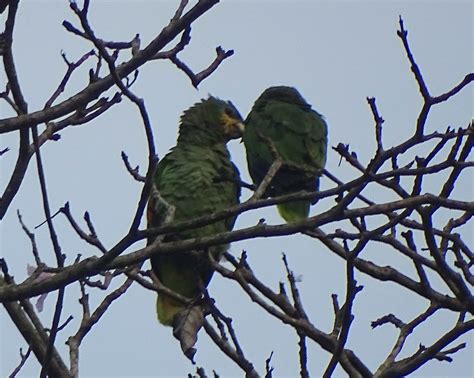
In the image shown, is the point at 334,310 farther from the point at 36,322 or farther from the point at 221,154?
the point at 221,154

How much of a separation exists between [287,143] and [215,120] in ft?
1.93

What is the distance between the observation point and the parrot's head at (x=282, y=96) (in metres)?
5.96

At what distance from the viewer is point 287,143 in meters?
5.50

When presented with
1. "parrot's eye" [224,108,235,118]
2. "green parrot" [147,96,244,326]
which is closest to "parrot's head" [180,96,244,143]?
"parrot's eye" [224,108,235,118]

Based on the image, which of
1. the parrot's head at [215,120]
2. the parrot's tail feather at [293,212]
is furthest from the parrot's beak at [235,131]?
the parrot's tail feather at [293,212]

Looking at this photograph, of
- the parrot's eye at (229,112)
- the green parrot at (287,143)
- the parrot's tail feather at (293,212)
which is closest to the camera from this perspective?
the parrot's tail feather at (293,212)

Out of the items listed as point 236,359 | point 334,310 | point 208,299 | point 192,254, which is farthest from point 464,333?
point 192,254

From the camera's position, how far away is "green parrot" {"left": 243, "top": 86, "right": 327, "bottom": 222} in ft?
17.3

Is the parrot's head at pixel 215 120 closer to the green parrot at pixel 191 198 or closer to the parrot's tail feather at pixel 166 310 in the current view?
the green parrot at pixel 191 198

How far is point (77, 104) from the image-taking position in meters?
2.96

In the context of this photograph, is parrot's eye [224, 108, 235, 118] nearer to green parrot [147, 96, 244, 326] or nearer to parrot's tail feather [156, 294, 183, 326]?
green parrot [147, 96, 244, 326]

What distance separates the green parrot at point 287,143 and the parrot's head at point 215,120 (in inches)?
3.9

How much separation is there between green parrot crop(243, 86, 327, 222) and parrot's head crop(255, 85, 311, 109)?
2cm

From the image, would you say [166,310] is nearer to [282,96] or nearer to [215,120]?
[215,120]
